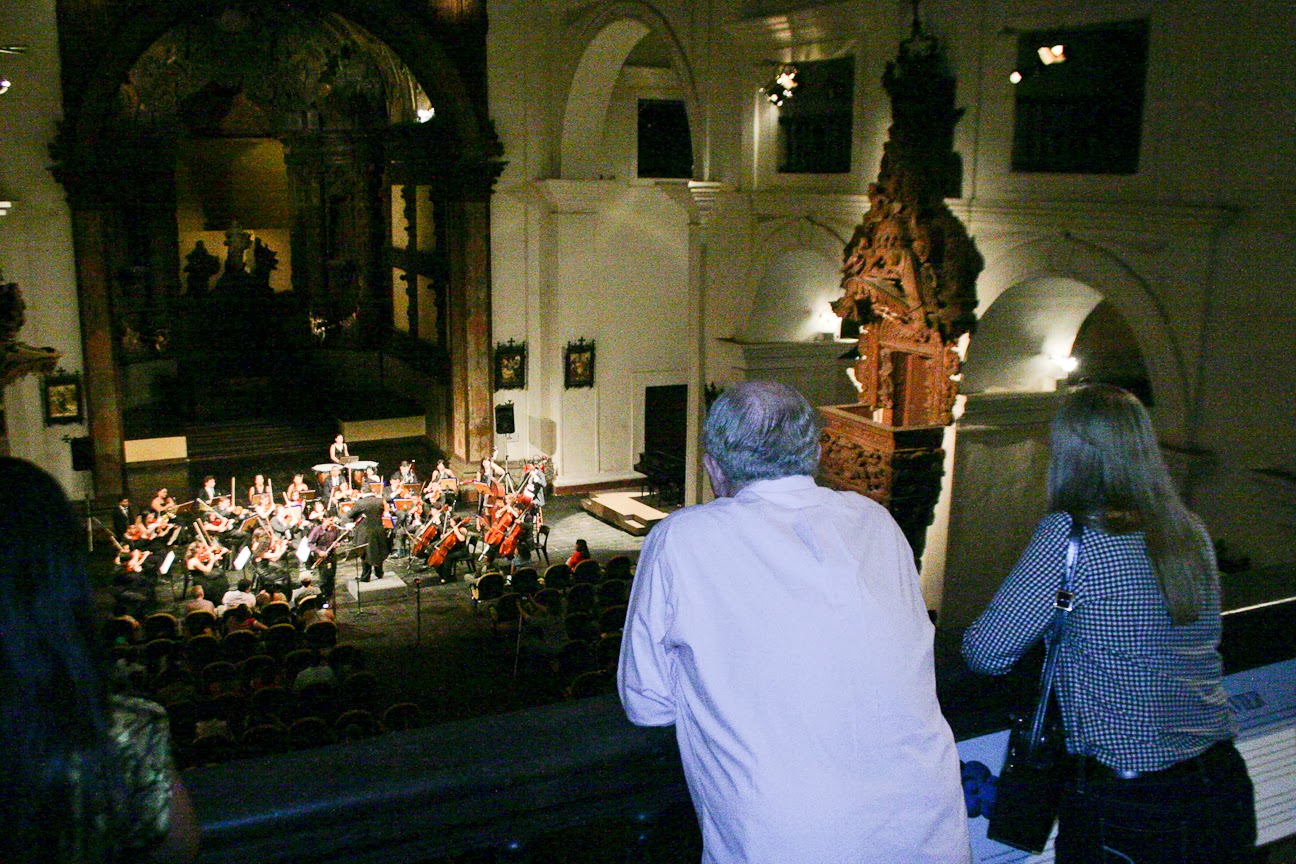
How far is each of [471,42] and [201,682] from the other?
40.6 ft

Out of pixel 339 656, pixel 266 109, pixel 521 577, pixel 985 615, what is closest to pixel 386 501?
pixel 521 577

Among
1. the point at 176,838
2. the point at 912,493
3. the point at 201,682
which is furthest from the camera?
the point at 912,493

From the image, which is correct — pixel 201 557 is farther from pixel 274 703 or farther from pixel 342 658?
pixel 274 703

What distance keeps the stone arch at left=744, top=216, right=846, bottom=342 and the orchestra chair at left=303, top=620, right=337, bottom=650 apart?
6505mm

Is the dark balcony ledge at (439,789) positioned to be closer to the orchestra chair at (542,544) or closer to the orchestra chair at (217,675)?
the orchestra chair at (217,675)

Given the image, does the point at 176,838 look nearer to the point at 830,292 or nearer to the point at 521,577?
the point at 521,577

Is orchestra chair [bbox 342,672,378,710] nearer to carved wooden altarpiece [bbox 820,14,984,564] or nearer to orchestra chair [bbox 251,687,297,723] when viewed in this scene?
orchestra chair [bbox 251,687,297,723]

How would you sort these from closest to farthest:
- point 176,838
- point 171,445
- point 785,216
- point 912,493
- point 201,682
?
point 176,838
point 201,682
point 912,493
point 785,216
point 171,445

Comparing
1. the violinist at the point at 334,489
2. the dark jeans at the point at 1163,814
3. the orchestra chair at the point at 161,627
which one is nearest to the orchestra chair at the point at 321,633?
the orchestra chair at the point at 161,627

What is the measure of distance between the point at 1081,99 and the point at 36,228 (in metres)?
14.5

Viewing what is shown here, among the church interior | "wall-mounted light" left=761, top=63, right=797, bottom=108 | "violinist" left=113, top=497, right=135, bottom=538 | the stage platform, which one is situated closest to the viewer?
the church interior

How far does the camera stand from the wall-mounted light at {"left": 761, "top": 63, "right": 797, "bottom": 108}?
1373 cm

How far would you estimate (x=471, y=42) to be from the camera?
19656 mm

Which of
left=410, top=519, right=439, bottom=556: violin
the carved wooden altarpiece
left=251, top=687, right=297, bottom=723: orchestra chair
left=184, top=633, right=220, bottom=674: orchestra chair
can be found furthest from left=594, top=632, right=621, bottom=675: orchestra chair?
left=410, top=519, right=439, bottom=556: violin
